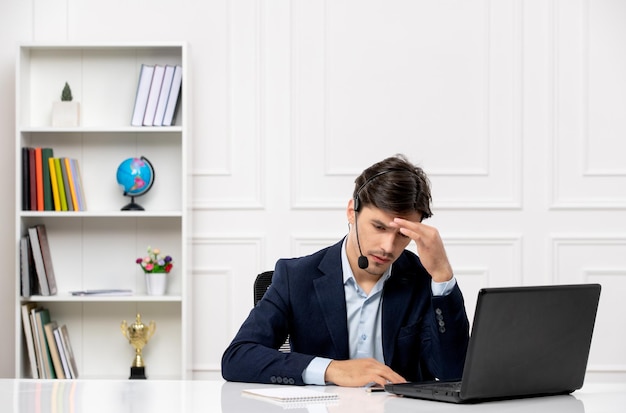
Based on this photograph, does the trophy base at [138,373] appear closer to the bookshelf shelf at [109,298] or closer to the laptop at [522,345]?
the bookshelf shelf at [109,298]

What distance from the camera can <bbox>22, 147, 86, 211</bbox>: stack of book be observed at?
3891 millimetres

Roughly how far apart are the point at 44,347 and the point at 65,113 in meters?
1.07

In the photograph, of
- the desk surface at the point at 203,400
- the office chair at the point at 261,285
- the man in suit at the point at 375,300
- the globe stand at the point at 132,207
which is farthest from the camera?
the globe stand at the point at 132,207

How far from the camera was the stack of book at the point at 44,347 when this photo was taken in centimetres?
387

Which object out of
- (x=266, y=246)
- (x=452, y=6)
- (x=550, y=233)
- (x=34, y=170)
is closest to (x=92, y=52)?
(x=34, y=170)

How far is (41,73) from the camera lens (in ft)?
13.5

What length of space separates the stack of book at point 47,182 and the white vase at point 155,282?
45 cm

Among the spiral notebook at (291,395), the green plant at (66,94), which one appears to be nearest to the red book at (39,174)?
the green plant at (66,94)

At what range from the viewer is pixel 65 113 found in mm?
3980

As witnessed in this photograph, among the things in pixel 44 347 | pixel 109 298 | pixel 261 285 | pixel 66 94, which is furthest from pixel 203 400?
pixel 66 94

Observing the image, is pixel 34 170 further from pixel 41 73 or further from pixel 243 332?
pixel 243 332

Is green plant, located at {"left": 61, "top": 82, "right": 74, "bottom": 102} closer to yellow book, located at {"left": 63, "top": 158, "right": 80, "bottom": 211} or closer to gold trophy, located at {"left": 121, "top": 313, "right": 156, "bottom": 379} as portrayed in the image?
yellow book, located at {"left": 63, "top": 158, "right": 80, "bottom": 211}

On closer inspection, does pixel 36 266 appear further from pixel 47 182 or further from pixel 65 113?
pixel 65 113

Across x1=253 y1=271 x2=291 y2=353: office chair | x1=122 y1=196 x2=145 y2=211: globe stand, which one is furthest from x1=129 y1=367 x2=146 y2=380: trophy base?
x1=253 y1=271 x2=291 y2=353: office chair
